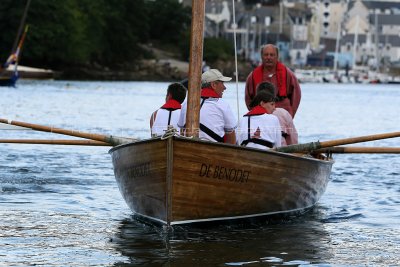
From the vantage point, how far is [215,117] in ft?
48.6

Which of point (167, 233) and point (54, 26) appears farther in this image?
point (54, 26)

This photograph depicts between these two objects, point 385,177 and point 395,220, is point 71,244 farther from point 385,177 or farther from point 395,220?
point 385,177

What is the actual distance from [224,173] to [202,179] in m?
0.31

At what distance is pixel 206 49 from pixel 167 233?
163108 mm

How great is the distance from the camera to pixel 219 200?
47.1ft

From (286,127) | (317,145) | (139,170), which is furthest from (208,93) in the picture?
(286,127)

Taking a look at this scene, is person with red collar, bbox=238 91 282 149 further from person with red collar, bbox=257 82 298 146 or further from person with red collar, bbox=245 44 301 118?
person with red collar, bbox=245 44 301 118

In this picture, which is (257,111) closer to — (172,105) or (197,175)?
(172,105)

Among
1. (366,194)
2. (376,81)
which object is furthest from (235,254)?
(376,81)

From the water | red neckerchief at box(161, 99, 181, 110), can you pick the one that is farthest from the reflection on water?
red neckerchief at box(161, 99, 181, 110)

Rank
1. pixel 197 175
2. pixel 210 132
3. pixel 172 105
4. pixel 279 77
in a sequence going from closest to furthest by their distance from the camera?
pixel 197 175, pixel 210 132, pixel 172 105, pixel 279 77

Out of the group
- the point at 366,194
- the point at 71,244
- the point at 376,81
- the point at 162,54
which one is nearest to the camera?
the point at 71,244

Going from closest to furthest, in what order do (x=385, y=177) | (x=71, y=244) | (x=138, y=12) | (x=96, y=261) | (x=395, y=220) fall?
1. (x=96, y=261)
2. (x=71, y=244)
3. (x=395, y=220)
4. (x=385, y=177)
5. (x=138, y=12)

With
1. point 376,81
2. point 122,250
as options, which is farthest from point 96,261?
point 376,81
